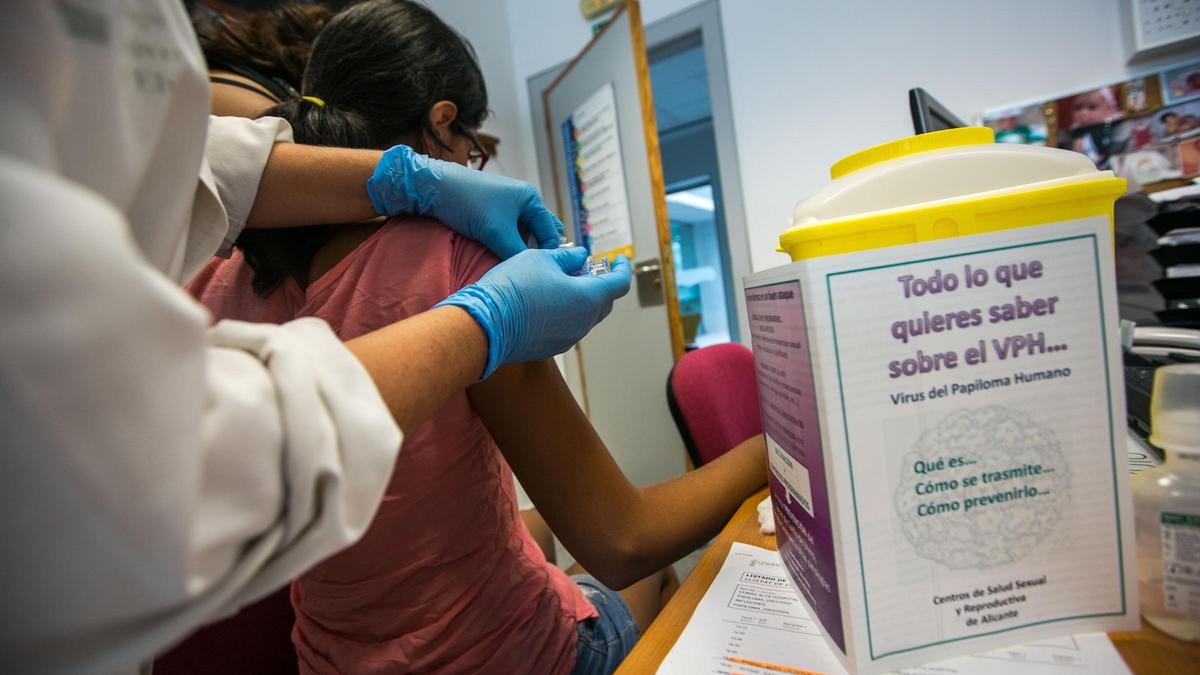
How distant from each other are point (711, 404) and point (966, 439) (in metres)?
0.77

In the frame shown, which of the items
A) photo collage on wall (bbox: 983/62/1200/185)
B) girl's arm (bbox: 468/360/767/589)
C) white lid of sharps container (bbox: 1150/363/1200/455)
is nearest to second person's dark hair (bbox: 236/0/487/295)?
girl's arm (bbox: 468/360/767/589)

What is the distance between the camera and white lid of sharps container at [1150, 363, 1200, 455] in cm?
32

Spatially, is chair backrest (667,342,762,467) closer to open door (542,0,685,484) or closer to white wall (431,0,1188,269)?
open door (542,0,685,484)

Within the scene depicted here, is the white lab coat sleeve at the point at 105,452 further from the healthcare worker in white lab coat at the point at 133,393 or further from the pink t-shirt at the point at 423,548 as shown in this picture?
the pink t-shirt at the point at 423,548

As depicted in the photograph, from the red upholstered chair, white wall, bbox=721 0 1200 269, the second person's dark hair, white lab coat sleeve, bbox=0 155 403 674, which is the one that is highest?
white wall, bbox=721 0 1200 269

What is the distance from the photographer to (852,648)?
1.10ft

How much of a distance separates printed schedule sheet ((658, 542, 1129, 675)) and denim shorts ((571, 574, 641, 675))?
0.97 feet

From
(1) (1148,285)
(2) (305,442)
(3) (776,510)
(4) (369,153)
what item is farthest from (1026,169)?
(1) (1148,285)

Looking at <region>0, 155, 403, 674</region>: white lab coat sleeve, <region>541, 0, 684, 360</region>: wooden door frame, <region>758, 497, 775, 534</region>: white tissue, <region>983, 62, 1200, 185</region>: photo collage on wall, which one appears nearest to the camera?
<region>0, 155, 403, 674</region>: white lab coat sleeve

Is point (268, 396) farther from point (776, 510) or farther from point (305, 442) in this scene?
point (776, 510)

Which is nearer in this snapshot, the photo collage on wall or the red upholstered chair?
the red upholstered chair

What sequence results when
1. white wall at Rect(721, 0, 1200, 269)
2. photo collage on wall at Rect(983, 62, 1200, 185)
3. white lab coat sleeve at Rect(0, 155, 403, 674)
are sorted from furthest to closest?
white wall at Rect(721, 0, 1200, 269) < photo collage on wall at Rect(983, 62, 1200, 185) < white lab coat sleeve at Rect(0, 155, 403, 674)

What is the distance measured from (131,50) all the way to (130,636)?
0.29 m

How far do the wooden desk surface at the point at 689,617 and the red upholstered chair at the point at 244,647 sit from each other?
72cm
